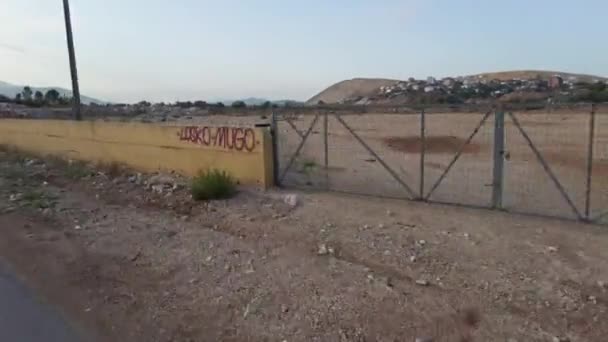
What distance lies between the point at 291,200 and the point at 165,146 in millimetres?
4864

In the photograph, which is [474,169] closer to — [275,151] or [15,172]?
[275,151]

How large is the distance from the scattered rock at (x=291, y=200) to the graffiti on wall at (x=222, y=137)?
164cm

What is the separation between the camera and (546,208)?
7984mm

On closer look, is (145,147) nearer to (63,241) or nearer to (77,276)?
(63,241)

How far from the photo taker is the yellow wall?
32.7 ft

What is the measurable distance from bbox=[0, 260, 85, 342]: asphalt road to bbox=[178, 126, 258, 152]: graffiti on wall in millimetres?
5399

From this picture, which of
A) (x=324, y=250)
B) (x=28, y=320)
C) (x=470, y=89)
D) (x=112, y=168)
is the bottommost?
(x=28, y=320)

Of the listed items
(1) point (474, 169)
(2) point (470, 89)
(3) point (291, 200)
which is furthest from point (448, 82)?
(3) point (291, 200)

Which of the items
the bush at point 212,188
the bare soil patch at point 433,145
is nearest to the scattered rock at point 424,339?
the bush at point 212,188

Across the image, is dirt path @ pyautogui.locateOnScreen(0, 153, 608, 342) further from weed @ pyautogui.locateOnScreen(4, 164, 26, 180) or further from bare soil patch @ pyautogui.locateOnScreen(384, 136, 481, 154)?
bare soil patch @ pyautogui.locateOnScreen(384, 136, 481, 154)

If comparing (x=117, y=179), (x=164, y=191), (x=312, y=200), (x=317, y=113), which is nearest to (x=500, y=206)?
(x=312, y=200)

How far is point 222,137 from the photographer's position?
414 inches

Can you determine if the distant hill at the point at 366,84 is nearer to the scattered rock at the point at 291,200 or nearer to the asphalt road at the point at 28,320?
the scattered rock at the point at 291,200

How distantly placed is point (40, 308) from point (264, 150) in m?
5.67
